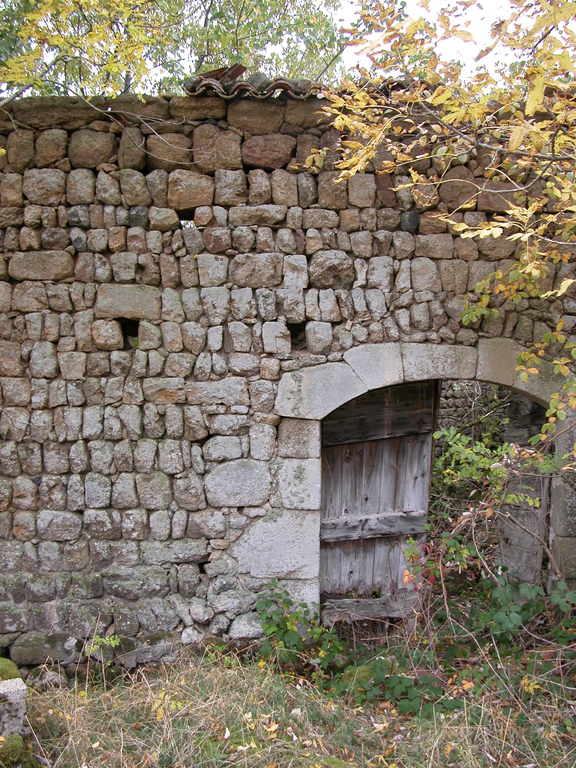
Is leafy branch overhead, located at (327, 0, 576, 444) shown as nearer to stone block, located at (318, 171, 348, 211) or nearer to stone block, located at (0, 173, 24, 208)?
stone block, located at (318, 171, 348, 211)

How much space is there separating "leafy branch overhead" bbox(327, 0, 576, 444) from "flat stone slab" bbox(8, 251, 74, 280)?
68.5 inches

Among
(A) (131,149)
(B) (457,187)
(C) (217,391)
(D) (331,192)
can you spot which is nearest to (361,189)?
(D) (331,192)

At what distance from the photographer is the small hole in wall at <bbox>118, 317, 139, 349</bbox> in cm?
359

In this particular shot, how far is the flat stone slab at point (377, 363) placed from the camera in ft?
11.7

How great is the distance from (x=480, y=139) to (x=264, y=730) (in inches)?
133

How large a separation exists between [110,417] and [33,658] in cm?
147

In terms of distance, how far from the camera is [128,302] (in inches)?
138

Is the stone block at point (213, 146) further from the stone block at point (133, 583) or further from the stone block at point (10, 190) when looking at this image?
the stone block at point (133, 583)

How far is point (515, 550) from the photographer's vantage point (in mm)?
4395

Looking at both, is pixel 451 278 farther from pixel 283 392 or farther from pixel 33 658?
pixel 33 658

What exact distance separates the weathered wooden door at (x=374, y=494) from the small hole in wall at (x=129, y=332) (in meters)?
1.39

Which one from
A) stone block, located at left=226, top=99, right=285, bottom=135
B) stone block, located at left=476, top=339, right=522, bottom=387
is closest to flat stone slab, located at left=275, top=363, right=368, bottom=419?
stone block, located at left=476, top=339, right=522, bottom=387

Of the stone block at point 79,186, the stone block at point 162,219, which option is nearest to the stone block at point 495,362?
the stone block at point 162,219

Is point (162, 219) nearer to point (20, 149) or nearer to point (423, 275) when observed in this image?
point (20, 149)
